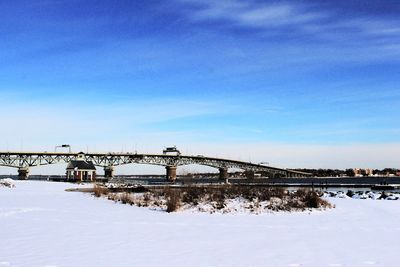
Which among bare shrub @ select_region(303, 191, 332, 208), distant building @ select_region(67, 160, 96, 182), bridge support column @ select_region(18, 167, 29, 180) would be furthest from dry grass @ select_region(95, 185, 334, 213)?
bridge support column @ select_region(18, 167, 29, 180)

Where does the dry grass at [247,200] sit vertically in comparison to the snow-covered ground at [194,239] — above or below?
above

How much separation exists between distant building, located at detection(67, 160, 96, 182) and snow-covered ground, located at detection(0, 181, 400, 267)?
264 ft

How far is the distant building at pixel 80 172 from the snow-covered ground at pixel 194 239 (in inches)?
3168

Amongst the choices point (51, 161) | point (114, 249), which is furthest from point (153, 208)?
point (51, 161)

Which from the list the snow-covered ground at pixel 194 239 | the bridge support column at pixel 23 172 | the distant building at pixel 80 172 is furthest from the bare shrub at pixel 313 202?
the bridge support column at pixel 23 172

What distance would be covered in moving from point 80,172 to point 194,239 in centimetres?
9184

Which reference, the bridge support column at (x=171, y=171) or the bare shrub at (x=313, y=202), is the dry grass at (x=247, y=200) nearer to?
the bare shrub at (x=313, y=202)

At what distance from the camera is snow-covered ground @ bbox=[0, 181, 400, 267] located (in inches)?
472

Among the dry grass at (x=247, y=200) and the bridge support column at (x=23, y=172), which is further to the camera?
the bridge support column at (x=23, y=172)

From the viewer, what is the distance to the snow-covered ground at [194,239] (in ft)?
39.3

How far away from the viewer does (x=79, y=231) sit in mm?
17375

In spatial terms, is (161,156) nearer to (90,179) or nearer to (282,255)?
(90,179)

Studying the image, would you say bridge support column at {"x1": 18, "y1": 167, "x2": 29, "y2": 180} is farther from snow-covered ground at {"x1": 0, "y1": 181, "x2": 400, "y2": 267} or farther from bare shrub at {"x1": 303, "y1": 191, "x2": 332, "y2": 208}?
bare shrub at {"x1": 303, "y1": 191, "x2": 332, "y2": 208}

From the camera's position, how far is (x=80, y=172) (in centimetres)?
10312
